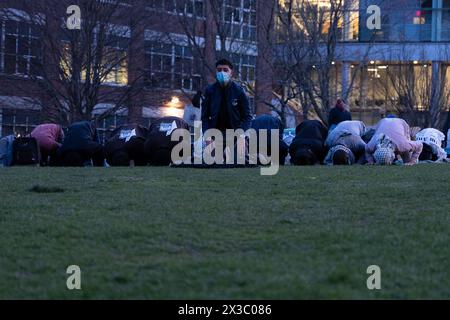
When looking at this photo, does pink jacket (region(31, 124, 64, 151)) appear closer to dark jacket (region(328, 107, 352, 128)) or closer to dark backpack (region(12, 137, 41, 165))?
dark backpack (region(12, 137, 41, 165))

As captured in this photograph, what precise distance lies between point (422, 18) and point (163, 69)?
1906 cm

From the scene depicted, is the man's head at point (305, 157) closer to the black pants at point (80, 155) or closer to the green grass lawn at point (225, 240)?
the black pants at point (80, 155)

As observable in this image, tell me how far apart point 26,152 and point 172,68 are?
776 inches

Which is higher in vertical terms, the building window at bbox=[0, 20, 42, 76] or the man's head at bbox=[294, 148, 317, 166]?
the building window at bbox=[0, 20, 42, 76]

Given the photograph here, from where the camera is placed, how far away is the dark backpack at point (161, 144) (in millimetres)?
17047

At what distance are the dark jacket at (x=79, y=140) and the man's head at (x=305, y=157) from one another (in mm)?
4204

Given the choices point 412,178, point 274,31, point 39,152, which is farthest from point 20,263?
point 274,31

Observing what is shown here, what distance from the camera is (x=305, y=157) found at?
17.3 metres

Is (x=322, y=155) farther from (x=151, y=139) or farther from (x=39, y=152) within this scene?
(x=39, y=152)

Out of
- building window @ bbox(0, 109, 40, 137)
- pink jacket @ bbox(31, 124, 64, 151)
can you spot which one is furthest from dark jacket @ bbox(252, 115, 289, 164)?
building window @ bbox(0, 109, 40, 137)

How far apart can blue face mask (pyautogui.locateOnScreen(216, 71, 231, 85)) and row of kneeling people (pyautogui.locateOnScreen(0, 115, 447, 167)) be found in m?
2.50

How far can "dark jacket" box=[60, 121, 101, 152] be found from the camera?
1756 centimetres

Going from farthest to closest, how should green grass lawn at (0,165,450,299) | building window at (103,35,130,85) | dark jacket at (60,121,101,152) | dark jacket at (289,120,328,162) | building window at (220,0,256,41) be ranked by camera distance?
1. building window at (220,0,256,41)
2. building window at (103,35,130,85)
3. dark jacket at (60,121,101,152)
4. dark jacket at (289,120,328,162)
5. green grass lawn at (0,165,450,299)

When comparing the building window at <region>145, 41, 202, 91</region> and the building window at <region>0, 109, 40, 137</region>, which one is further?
the building window at <region>145, 41, 202, 91</region>
